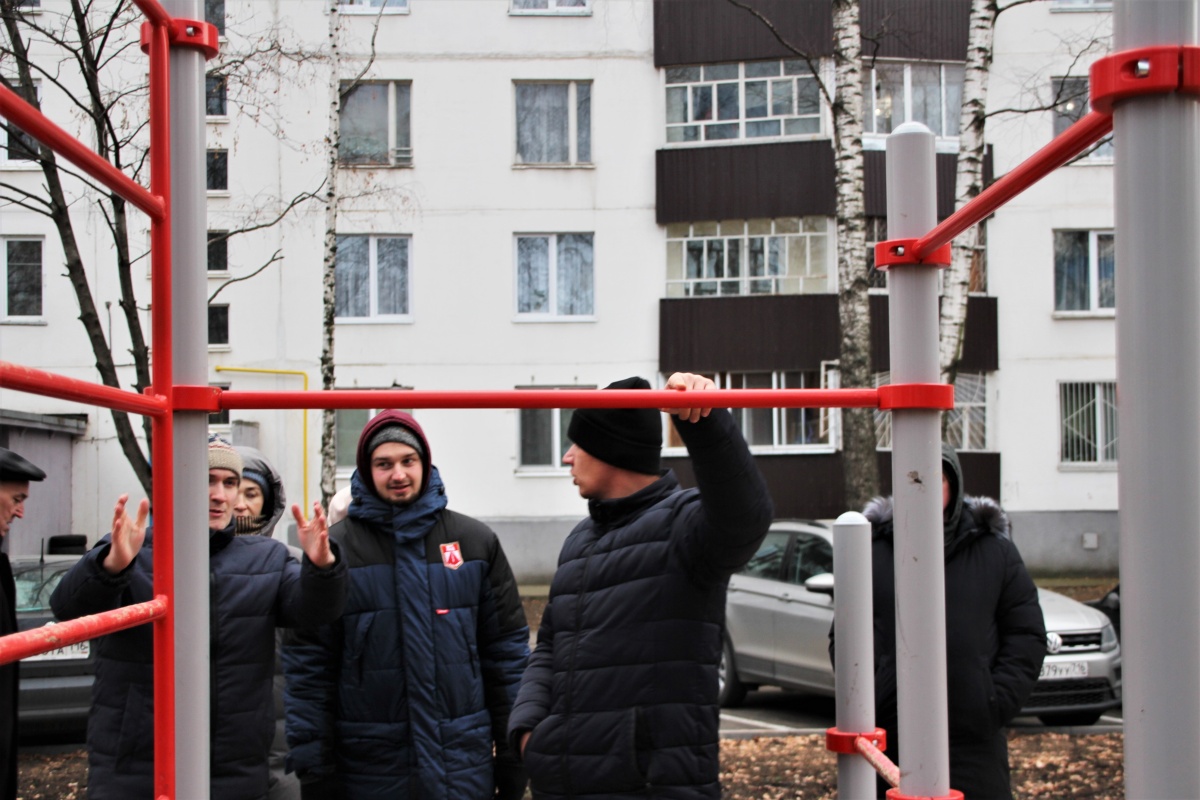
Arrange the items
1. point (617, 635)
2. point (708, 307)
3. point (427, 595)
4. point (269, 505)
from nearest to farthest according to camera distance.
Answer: point (617, 635), point (427, 595), point (269, 505), point (708, 307)

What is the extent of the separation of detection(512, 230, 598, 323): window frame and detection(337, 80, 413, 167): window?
6.52 ft

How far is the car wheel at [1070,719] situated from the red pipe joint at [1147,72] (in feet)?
22.4

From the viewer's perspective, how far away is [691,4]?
58.3 feet

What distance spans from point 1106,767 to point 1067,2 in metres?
14.6

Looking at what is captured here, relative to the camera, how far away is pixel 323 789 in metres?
2.89

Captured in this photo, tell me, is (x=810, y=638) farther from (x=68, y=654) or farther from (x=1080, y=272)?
(x=1080, y=272)

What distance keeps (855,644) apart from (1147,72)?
1.59m

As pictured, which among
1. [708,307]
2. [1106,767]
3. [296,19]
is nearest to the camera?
[1106,767]

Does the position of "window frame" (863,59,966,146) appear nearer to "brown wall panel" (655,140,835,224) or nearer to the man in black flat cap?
"brown wall panel" (655,140,835,224)

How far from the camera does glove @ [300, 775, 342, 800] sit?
287 centimetres

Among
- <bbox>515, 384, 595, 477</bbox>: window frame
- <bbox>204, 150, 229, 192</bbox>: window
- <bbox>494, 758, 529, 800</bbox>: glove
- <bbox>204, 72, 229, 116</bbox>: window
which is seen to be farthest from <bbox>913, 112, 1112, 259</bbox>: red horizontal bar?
<bbox>515, 384, 595, 477</bbox>: window frame

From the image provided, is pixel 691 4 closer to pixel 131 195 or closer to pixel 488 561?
pixel 488 561

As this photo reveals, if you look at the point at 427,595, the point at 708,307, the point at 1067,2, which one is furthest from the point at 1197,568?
the point at 1067,2

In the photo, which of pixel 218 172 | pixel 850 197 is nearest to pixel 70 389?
pixel 850 197
